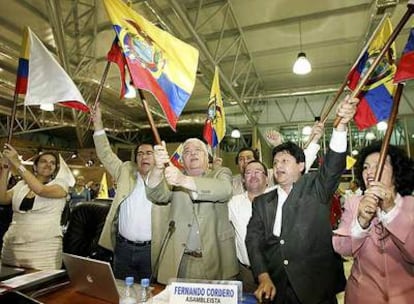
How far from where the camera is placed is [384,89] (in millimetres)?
2154

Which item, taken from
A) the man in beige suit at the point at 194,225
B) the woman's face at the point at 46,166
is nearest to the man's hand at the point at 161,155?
the man in beige suit at the point at 194,225

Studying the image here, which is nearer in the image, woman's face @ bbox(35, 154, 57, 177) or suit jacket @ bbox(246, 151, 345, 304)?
suit jacket @ bbox(246, 151, 345, 304)

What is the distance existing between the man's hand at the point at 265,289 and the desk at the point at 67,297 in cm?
48

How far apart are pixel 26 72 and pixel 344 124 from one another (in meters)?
2.17

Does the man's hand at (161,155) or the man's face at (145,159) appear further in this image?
the man's face at (145,159)

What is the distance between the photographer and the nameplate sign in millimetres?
1119

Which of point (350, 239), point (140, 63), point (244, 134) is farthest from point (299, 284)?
point (244, 134)

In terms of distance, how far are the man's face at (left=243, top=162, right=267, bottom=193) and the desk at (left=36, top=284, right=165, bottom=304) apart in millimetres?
1024

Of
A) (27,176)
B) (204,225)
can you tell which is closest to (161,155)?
(204,225)

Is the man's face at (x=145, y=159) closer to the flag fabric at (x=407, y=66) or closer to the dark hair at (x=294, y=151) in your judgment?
the dark hair at (x=294, y=151)

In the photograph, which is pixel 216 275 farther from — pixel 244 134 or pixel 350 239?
pixel 244 134

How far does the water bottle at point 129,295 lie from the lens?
123 centimetres

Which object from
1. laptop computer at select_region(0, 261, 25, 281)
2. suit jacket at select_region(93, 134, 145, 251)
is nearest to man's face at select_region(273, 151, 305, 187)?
suit jacket at select_region(93, 134, 145, 251)

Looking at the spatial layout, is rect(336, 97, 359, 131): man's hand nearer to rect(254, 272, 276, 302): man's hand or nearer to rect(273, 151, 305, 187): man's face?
rect(273, 151, 305, 187): man's face
